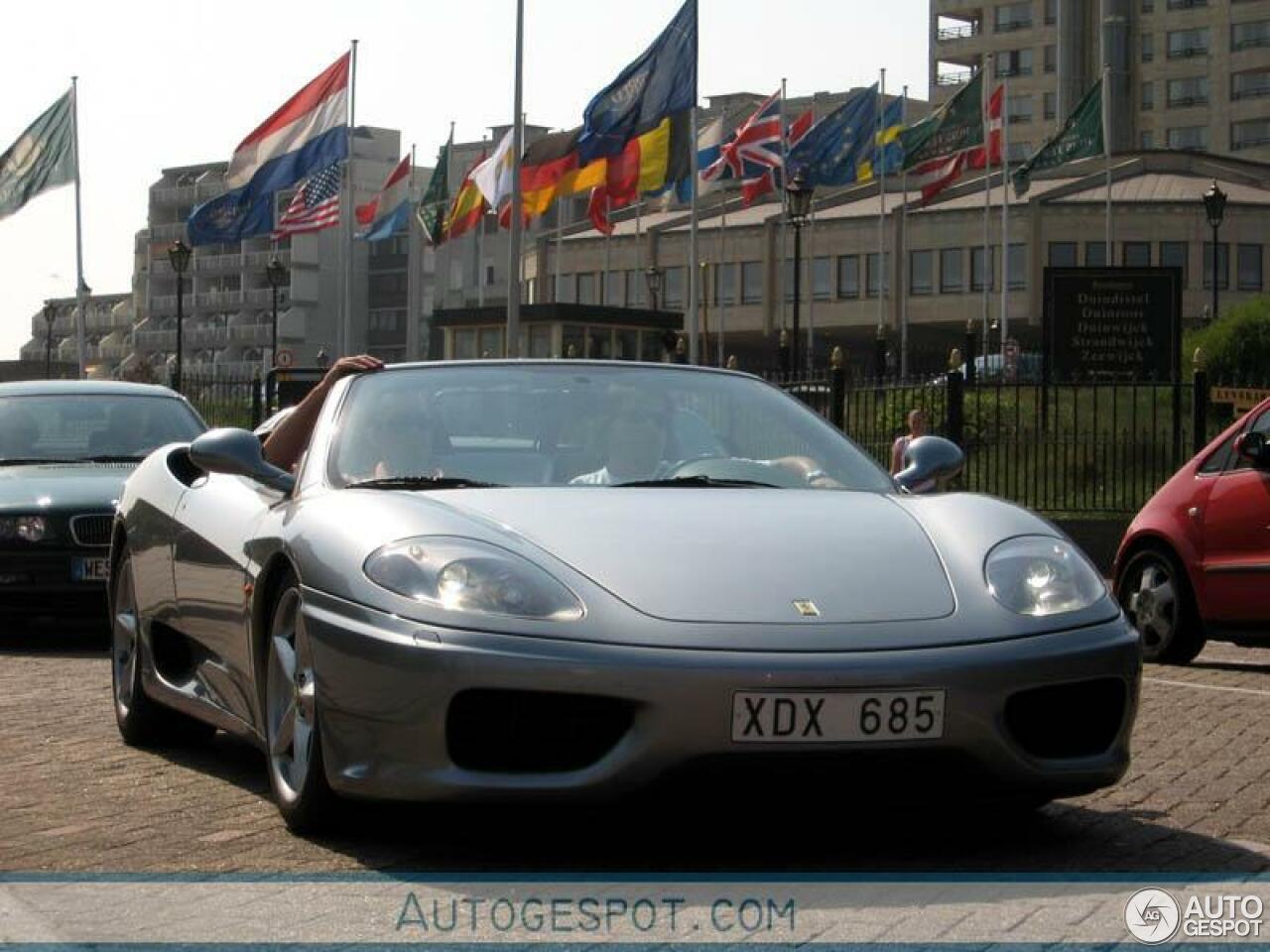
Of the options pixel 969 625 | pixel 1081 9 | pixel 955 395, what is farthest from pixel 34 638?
pixel 1081 9

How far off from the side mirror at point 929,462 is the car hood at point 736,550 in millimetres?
621

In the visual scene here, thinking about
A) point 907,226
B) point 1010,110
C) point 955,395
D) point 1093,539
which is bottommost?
point 1093,539

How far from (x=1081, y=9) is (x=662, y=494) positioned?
123024 millimetres

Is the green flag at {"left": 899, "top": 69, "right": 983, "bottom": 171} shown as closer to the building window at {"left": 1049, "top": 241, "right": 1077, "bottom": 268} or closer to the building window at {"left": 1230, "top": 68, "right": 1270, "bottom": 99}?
the building window at {"left": 1049, "top": 241, "right": 1077, "bottom": 268}

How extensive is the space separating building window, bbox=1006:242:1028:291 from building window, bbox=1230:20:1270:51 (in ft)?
89.7

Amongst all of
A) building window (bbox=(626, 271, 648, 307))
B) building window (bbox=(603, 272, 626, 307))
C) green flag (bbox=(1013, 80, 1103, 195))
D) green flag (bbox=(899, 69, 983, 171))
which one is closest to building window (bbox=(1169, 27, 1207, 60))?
building window (bbox=(626, 271, 648, 307))

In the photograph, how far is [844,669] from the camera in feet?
17.2

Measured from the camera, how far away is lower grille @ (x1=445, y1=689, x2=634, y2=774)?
5336mm

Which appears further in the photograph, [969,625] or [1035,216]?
[1035,216]

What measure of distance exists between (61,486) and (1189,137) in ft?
376

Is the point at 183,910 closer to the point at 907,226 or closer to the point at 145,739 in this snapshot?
the point at 145,739

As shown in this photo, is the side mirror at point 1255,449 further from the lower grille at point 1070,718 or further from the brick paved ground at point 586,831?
the lower grille at point 1070,718

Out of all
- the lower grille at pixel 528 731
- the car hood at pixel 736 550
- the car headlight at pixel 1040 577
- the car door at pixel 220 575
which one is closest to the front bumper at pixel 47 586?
the car door at pixel 220 575

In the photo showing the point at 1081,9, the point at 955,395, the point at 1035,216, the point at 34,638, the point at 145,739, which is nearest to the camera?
the point at 145,739
